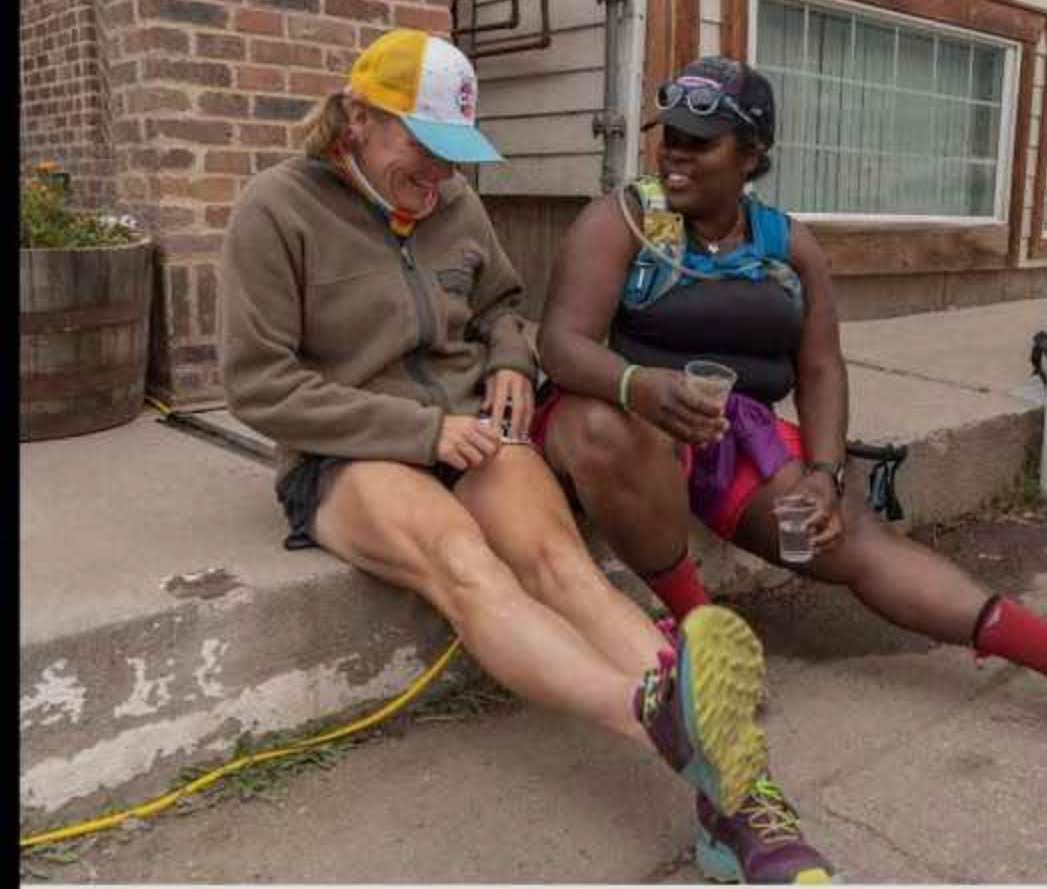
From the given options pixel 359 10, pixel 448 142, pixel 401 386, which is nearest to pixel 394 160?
pixel 448 142

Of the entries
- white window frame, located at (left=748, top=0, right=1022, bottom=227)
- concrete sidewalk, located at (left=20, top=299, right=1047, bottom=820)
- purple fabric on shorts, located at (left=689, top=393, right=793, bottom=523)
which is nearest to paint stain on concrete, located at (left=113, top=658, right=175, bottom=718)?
concrete sidewalk, located at (left=20, top=299, right=1047, bottom=820)

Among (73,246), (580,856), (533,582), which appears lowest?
(580,856)

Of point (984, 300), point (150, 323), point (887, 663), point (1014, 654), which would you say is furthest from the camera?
point (984, 300)

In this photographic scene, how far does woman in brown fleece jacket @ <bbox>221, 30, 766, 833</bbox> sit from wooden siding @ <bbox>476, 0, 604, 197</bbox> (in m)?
2.75

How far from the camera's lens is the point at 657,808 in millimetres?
2227

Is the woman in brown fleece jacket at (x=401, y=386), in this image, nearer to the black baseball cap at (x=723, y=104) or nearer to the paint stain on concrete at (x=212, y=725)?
the paint stain on concrete at (x=212, y=725)

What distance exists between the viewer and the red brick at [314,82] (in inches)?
156

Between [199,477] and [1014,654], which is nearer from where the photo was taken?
[1014,654]

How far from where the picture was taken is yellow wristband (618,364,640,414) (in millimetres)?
2490

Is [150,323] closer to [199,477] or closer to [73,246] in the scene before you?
[73,246]

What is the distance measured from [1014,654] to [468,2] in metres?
4.23

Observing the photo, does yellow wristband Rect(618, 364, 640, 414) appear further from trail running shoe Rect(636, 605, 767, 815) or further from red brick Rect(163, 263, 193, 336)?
red brick Rect(163, 263, 193, 336)

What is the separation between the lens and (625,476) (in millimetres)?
2484
